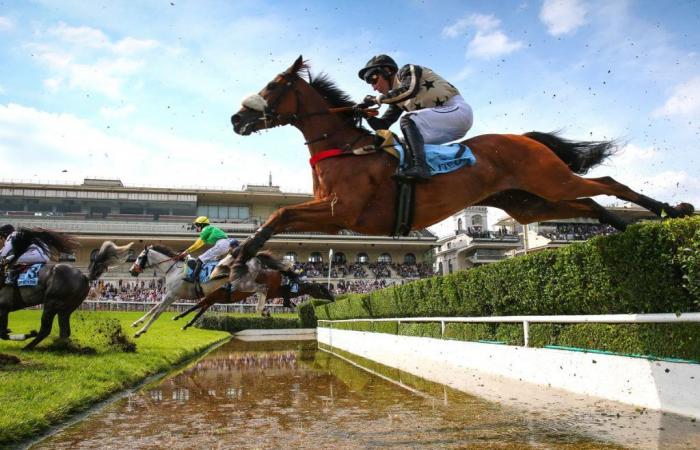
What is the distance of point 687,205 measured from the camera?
5.71 meters

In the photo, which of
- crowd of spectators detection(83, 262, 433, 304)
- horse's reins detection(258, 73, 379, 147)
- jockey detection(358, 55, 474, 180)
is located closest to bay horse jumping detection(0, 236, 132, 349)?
horse's reins detection(258, 73, 379, 147)

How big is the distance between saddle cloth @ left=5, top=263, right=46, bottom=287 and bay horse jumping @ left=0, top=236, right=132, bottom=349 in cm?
6

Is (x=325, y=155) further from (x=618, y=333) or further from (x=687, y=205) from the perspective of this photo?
(x=687, y=205)

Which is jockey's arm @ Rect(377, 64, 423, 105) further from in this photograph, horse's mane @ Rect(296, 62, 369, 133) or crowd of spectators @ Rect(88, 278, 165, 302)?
crowd of spectators @ Rect(88, 278, 165, 302)

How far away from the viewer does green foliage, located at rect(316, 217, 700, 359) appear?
15.2 ft

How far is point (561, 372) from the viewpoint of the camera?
20.1ft

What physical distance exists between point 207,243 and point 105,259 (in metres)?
2.14

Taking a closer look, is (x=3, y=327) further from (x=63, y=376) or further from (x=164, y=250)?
(x=164, y=250)

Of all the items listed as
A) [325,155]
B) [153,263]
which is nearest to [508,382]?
[325,155]

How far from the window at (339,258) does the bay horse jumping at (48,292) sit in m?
47.4

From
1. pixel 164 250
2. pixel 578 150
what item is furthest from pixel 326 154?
pixel 164 250

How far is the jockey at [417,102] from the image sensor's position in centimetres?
516

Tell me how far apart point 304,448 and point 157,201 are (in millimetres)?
57498

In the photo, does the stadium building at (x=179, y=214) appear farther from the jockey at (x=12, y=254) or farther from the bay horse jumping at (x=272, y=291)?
the jockey at (x=12, y=254)
